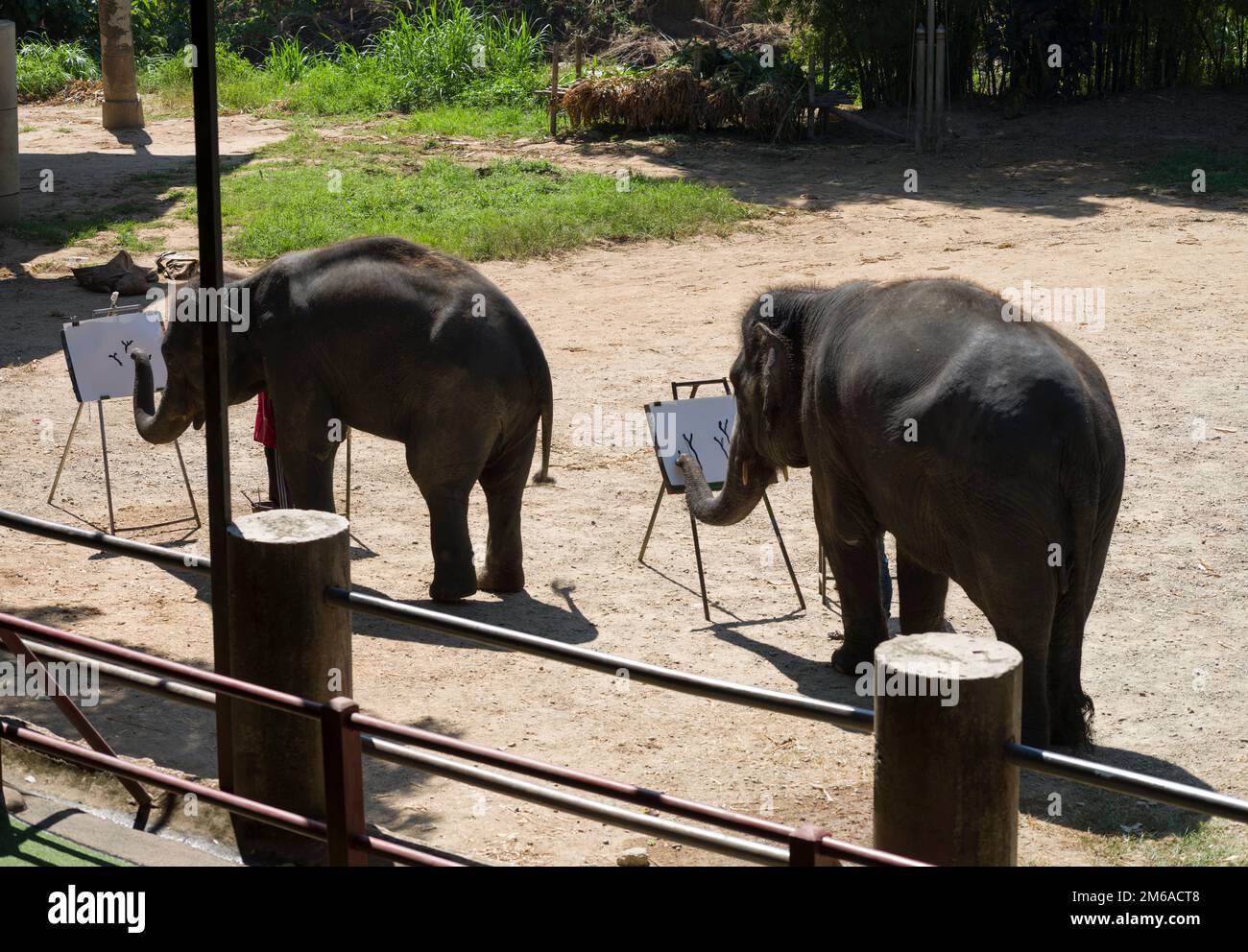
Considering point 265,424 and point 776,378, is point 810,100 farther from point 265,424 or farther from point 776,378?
point 776,378

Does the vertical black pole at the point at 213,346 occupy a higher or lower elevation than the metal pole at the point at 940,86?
lower

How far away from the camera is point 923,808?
11.7ft

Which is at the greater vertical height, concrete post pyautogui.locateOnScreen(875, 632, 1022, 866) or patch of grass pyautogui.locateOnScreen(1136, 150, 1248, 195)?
patch of grass pyautogui.locateOnScreen(1136, 150, 1248, 195)

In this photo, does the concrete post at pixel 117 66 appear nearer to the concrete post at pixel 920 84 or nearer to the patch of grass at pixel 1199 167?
the concrete post at pixel 920 84

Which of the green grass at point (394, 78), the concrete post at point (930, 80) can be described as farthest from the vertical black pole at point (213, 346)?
the green grass at point (394, 78)

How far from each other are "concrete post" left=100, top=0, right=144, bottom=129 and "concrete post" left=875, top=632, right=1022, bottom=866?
72.1ft

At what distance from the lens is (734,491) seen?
7.44 meters

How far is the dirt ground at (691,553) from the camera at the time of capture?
596 centimetres

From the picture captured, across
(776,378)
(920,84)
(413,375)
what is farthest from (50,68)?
(776,378)

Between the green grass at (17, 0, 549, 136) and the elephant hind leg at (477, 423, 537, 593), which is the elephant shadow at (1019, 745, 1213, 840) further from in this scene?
the green grass at (17, 0, 549, 136)

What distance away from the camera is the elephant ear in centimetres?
713

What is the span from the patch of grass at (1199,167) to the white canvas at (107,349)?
12692 millimetres

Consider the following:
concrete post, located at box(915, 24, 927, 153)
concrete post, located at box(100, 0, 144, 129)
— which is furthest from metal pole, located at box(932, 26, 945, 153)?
concrete post, located at box(100, 0, 144, 129)

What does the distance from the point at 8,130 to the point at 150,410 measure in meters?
9.69
